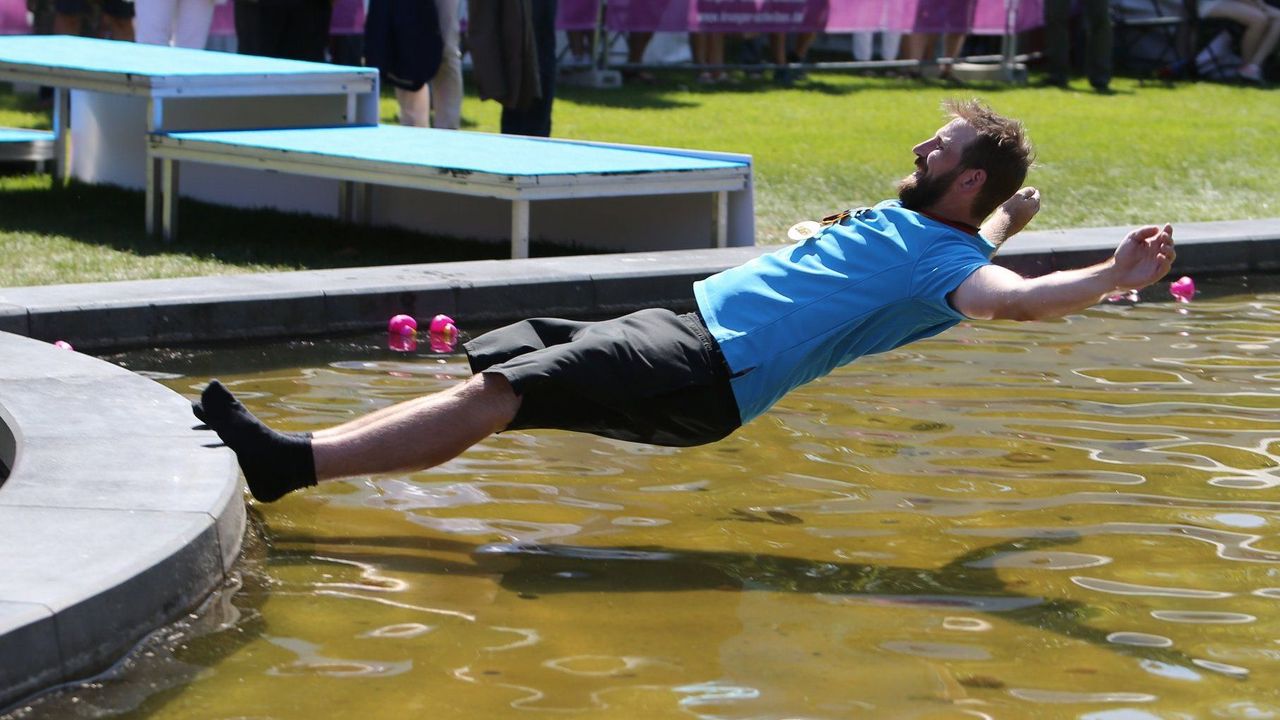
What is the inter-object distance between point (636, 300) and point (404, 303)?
1.10 meters

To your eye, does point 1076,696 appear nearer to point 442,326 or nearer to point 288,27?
point 442,326

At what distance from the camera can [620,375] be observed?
4723 mm

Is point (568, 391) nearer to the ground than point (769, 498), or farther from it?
farther from it

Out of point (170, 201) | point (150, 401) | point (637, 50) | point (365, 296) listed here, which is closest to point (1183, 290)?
point (365, 296)

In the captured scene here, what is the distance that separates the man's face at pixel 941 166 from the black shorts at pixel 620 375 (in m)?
0.67

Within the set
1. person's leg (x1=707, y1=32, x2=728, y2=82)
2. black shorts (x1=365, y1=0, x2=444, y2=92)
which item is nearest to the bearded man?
black shorts (x1=365, y1=0, x2=444, y2=92)

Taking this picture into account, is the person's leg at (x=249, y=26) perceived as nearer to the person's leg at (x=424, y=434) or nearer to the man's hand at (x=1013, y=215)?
the man's hand at (x=1013, y=215)

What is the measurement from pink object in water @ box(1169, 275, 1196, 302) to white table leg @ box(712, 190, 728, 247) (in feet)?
7.24

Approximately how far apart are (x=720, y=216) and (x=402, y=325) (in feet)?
7.67

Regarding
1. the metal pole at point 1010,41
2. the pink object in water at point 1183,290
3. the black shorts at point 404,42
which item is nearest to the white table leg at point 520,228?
the pink object in water at point 1183,290

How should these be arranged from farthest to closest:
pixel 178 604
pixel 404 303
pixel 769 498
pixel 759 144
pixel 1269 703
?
pixel 759 144
pixel 404 303
pixel 769 498
pixel 178 604
pixel 1269 703

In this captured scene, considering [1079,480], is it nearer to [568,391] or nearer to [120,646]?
[568,391]

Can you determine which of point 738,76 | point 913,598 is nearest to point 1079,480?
point 913,598

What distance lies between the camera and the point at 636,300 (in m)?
8.33
